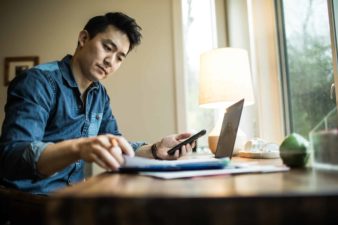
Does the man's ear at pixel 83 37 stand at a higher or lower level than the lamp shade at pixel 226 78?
higher

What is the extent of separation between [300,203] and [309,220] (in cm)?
2

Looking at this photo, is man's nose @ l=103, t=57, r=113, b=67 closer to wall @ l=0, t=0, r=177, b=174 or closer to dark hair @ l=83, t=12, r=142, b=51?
dark hair @ l=83, t=12, r=142, b=51

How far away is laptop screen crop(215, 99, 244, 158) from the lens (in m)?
0.94

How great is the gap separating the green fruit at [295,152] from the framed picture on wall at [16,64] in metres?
2.29

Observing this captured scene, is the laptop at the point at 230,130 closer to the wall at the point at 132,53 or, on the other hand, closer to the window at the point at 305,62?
the window at the point at 305,62

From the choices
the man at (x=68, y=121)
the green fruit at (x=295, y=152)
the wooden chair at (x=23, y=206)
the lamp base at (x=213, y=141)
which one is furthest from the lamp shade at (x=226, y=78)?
the wooden chair at (x=23, y=206)

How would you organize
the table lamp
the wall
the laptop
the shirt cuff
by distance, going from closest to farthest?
the shirt cuff
the laptop
the table lamp
the wall

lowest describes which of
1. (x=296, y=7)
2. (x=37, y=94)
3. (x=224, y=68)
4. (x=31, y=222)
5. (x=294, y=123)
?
(x=31, y=222)

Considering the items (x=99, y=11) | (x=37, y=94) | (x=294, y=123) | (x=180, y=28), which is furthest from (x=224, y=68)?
(x=99, y=11)

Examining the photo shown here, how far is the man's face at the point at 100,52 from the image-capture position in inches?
50.3

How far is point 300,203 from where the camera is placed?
290 millimetres

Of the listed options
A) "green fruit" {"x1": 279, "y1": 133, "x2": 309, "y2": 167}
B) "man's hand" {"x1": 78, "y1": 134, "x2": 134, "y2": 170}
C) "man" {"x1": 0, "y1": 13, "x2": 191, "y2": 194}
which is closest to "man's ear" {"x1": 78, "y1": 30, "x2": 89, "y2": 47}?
"man" {"x1": 0, "y1": 13, "x2": 191, "y2": 194}

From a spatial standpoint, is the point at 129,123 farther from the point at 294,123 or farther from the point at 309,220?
the point at 309,220

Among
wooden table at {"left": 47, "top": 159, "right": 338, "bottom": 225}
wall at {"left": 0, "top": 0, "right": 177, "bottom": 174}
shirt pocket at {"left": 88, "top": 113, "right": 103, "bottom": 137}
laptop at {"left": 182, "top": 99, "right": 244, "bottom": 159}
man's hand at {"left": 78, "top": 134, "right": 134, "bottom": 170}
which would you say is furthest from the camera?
wall at {"left": 0, "top": 0, "right": 177, "bottom": 174}
